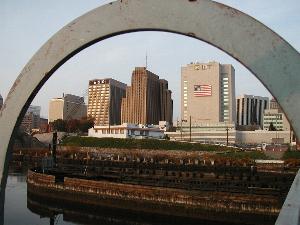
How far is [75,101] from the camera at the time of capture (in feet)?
595

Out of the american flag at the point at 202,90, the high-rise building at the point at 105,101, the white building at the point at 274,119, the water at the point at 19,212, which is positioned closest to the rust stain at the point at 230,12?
the water at the point at 19,212

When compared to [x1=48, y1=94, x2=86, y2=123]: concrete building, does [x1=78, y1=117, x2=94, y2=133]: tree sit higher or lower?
lower

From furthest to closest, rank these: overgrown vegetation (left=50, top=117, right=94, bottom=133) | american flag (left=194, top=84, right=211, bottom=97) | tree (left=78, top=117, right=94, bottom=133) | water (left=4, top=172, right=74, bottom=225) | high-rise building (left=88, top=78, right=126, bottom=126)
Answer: high-rise building (left=88, top=78, right=126, bottom=126), american flag (left=194, top=84, right=211, bottom=97), tree (left=78, top=117, right=94, bottom=133), overgrown vegetation (left=50, top=117, right=94, bottom=133), water (left=4, top=172, right=74, bottom=225)

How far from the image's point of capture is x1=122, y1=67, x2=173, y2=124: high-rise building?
13788 centimetres

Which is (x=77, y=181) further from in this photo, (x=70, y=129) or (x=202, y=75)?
(x=202, y=75)

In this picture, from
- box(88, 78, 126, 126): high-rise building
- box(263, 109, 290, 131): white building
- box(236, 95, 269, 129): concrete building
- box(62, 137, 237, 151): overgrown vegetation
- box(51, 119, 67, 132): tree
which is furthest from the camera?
box(236, 95, 269, 129): concrete building

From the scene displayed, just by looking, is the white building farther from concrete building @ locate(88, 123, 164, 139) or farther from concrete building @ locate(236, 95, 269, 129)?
concrete building @ locate(88, 123, 164, 139)

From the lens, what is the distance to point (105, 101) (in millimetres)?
154125

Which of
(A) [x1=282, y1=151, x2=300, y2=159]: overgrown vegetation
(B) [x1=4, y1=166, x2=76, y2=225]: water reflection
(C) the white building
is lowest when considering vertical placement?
(B) [x1=4, y1=166, x2=76, y2=225]: water reflection

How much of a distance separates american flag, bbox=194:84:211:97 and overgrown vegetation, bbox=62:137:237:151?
50.1m

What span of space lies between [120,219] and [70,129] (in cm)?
8401

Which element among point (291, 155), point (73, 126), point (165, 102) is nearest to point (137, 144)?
point (291, 155)

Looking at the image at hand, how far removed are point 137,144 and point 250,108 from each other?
108281mm

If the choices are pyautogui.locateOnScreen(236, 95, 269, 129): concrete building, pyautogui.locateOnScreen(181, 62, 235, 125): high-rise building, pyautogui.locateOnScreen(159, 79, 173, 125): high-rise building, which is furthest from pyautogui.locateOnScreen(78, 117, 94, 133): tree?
pyautogui.locateOnScreen(236, 95, 269, 129): concrete building
